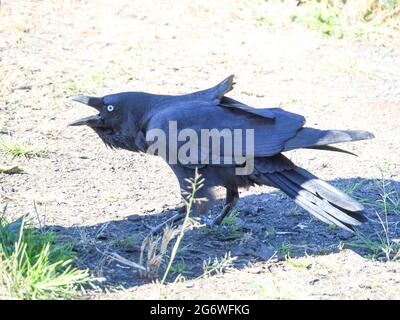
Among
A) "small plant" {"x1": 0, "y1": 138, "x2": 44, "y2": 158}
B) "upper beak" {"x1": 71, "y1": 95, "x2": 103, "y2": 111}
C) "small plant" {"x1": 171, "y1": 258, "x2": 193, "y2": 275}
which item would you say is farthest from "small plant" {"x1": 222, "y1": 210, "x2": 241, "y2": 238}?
"small plant" {"x1": 0, "y1": 138, "x2": 44, "y2": 158}

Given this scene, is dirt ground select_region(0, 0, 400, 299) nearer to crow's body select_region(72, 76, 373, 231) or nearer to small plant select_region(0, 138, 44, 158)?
small plant select_region(0, 138, 44, 158)

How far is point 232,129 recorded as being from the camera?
17.9ft

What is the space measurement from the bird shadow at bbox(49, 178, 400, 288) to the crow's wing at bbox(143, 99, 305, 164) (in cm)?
58

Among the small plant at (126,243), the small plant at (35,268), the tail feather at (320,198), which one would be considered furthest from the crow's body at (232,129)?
the small plant at (35,268)

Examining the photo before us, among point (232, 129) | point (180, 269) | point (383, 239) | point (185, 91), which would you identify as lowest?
point (185, 91)

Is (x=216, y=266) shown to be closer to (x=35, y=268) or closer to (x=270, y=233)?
(x=270, y=233)

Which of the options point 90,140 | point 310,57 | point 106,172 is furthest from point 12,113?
point 310,57

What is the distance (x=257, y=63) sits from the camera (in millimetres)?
9484

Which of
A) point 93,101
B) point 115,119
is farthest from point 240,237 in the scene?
point 93,101

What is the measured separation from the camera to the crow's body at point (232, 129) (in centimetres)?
520

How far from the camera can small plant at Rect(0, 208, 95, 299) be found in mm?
4145

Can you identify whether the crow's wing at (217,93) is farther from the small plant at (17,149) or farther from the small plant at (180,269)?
the small plant at (17,149)

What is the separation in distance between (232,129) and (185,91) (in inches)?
126
